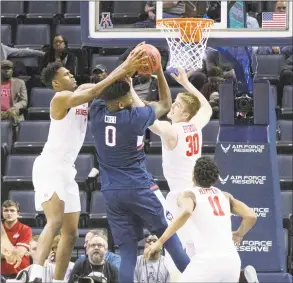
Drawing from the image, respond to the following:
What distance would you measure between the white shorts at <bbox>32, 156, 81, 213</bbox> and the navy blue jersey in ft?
1.91

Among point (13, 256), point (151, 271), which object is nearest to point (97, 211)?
point (13, 256)

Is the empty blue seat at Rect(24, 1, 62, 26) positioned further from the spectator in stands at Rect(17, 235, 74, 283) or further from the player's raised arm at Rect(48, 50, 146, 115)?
the player's raised arm at Rect(48, 50, 146, 115)

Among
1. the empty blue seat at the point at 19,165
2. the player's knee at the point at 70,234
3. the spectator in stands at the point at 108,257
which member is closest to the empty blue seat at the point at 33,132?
the empty blue seat at the point at 19,165

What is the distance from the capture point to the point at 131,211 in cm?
900

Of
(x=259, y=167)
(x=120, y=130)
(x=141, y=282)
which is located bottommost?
(x=141, y=282)

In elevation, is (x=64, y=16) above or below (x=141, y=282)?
above

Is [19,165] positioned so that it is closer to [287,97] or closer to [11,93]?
[11,93]

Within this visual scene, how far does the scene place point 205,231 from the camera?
28.2 ft

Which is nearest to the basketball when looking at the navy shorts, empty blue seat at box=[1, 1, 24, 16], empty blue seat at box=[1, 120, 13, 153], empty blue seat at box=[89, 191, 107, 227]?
the navy shorts

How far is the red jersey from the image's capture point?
11.3m

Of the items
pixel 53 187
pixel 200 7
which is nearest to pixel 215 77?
pixel 200 7

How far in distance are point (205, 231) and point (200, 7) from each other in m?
3.40

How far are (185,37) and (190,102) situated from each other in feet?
1.88

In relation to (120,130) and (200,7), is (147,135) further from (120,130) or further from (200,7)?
(120,130)
